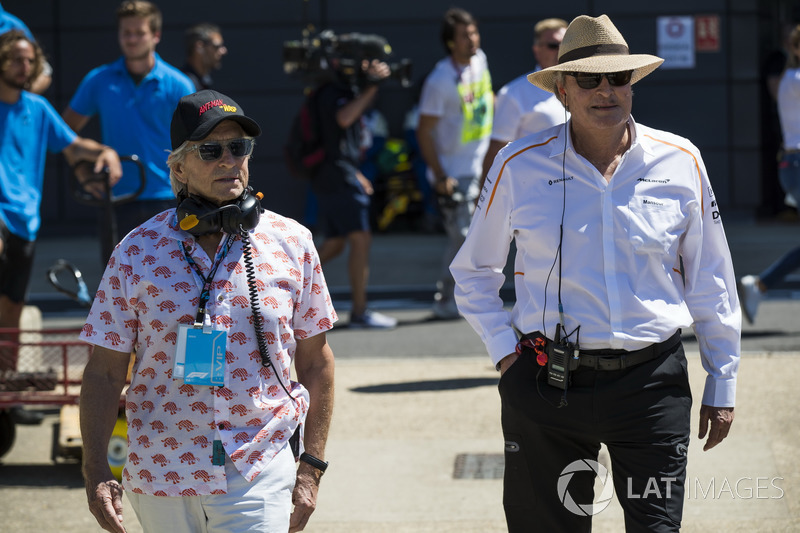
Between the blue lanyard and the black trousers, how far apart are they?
39.5 inches

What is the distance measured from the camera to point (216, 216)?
3414mm

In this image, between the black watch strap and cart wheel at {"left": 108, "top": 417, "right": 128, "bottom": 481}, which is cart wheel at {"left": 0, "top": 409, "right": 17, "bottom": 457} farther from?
the black watch strap

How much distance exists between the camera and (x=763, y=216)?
17.5 metres

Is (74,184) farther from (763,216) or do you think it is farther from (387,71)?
(763,216)

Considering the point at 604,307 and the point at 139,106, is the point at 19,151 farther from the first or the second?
the point at 604,307

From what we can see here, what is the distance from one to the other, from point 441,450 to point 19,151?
292 centimetres

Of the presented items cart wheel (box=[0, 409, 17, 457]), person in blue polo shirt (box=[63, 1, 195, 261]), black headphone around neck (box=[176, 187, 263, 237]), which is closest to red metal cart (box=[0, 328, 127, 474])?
cart wheel (box=[0, 409, 17, 457])

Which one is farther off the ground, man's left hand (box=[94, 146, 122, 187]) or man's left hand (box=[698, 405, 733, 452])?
man's left hand (box=[94, 146, 122, 187])

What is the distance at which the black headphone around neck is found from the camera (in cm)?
340

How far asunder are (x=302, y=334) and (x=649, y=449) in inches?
42.6

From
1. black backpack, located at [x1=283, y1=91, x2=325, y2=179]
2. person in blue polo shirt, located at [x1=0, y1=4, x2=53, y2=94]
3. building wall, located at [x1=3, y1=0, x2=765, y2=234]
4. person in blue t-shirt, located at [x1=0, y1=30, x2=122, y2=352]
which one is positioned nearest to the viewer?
person in blue t-shirt, located at [x1=0, y1=30, x2=122, y2=352]

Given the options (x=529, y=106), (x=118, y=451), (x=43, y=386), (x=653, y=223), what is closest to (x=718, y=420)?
(x=653, y=223)

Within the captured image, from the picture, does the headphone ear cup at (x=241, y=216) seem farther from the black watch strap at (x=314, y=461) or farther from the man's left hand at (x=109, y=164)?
the man's left hand at (x=109, y=164)

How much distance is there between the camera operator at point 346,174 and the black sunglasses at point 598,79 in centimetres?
574
